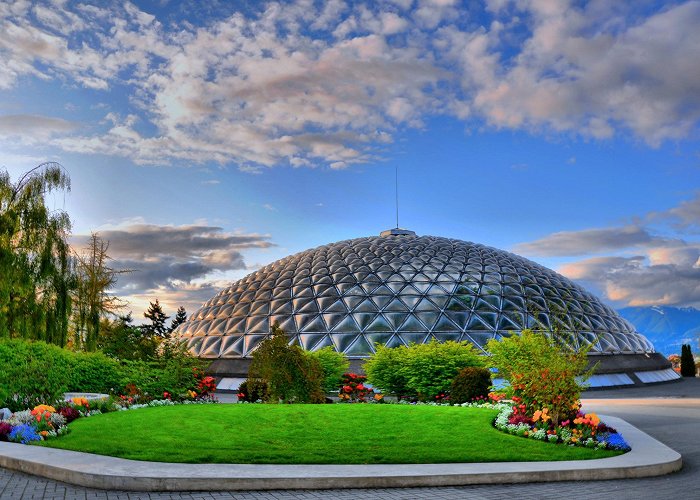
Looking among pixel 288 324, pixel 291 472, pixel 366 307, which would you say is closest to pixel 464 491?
pixel 291 472

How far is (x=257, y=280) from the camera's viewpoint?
Answer: 4781cm

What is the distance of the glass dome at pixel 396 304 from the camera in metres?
37.9

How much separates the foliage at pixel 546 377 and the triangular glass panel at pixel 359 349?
1817 centimetres

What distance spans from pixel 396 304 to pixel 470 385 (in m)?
15.8

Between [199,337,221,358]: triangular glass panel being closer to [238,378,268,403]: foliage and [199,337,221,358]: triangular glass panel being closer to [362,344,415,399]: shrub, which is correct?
[238,378,268,403]: foliage

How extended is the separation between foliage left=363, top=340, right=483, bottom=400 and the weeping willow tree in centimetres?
1390

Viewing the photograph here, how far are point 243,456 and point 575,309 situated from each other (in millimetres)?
36158

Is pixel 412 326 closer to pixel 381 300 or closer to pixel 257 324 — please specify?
pixel 381 300

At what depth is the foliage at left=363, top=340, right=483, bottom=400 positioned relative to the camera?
86.9ft

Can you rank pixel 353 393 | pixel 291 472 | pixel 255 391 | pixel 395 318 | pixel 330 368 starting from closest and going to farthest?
1. pixel 291 472
2. pixel 255 391
3. pixel 353 393
4. pixel 330 368
5. pixel 395 318

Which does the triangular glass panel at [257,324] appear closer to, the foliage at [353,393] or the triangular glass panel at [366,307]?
the triangular glass panel at [366,307]

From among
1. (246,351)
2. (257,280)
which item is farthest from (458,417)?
(257,280)

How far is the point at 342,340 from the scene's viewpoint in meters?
37.2

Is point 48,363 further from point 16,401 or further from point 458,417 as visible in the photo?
point 458,417
